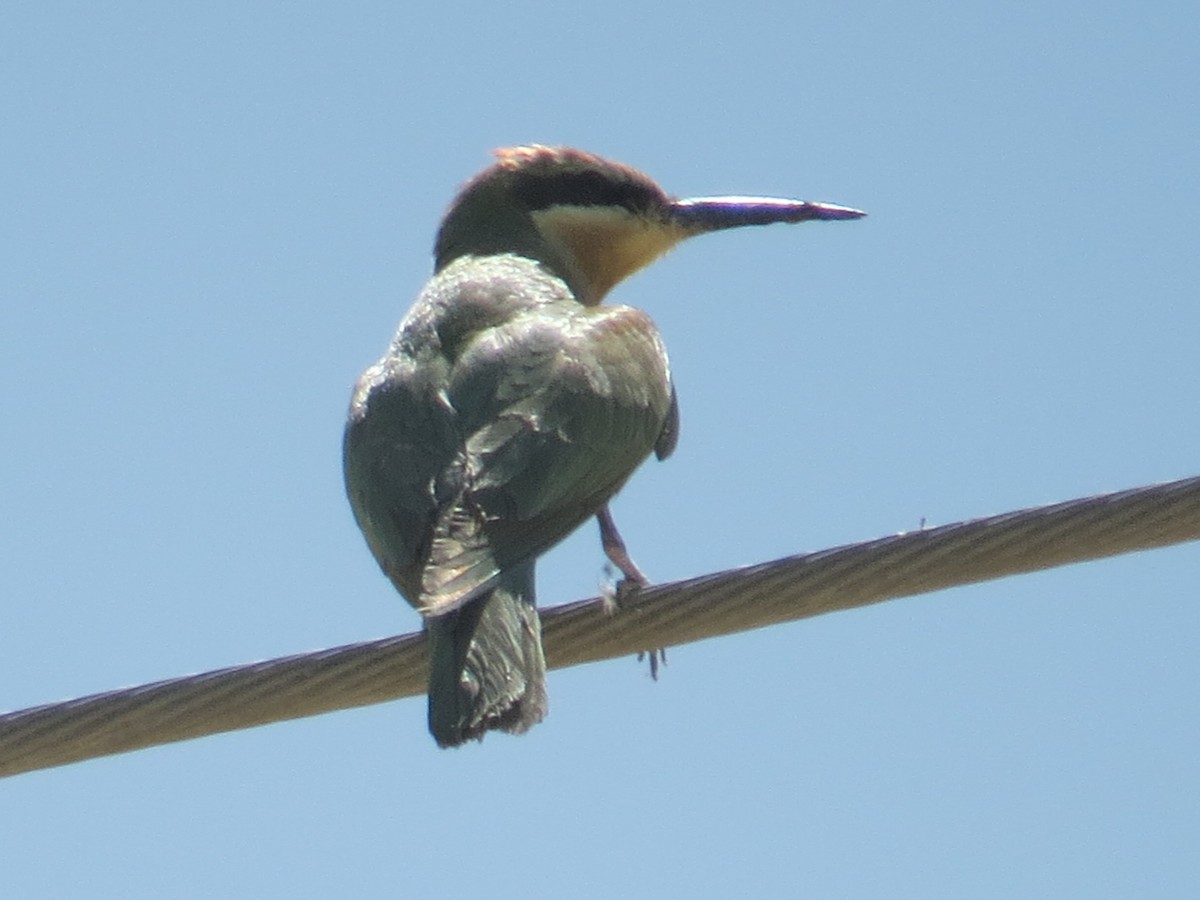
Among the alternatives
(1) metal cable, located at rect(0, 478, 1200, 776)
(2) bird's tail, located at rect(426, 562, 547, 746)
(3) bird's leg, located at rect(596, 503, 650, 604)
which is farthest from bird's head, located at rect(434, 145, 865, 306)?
(1) metal cable, located at rect(0, 478, 1200, 776)

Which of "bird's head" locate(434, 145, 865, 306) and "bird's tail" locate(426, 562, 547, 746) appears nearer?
"bird's tail" locate(426, 562, 547, 746)

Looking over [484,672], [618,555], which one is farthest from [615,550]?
[484,672]

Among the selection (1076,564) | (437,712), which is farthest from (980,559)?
(437,712)

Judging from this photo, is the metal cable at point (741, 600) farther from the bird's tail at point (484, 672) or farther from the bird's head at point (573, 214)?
the bird's head at point (573, 214)

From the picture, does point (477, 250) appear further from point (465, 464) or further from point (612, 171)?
point (465, 464)

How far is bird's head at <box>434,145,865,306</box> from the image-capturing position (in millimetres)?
7039

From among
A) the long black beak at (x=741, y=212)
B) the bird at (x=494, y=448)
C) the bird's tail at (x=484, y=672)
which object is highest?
the long black beak at (x=741, y=212)

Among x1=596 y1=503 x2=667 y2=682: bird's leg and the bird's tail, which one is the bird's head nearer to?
x1=596 y1=503 x2=667 y2=682: bird's leg

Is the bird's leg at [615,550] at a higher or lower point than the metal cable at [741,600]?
higher

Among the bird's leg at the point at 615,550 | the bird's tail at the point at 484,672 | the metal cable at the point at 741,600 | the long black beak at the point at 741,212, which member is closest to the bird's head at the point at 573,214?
the long black beak at the point at 741,212

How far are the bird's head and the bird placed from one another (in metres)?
0.20

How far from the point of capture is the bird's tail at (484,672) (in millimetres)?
4230

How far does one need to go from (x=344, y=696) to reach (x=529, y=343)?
5.76 ft

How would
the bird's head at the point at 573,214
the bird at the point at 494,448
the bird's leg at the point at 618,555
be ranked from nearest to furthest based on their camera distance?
1. the bird at the point at 494,448
2. the bird's leg at the point at 618,555
3. the bird's head at the point at 573,214
